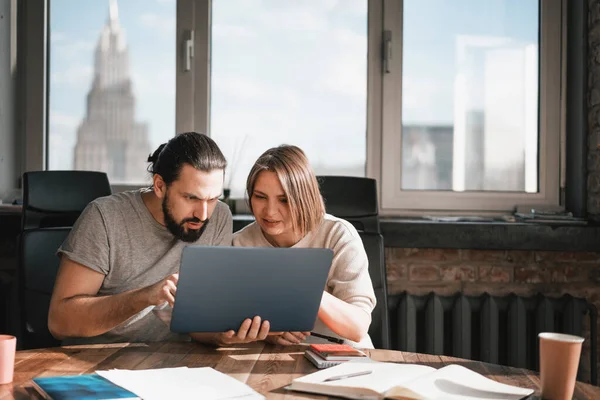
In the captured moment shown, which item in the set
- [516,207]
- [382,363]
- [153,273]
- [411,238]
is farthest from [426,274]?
[382,363]

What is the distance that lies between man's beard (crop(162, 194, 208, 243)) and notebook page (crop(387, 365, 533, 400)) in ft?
2.95

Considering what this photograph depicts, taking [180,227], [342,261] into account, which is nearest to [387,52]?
[342,261]

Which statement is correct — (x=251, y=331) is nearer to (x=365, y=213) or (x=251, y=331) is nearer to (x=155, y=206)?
(x=155, y=206)

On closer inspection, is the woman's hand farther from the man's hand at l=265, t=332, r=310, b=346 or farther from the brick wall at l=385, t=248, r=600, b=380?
the brick wall at l=385, t=248, r=600, b=380

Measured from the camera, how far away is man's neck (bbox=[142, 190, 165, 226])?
79.4 inches

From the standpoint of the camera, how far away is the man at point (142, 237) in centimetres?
183

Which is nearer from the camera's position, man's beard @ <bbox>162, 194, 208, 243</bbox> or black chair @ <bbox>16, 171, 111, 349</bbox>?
man's beard @ <bbox>162, 194, 208, 243</bbox>

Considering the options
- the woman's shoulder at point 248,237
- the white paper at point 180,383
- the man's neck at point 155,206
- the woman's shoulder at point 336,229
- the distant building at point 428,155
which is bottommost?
the white paper at point 180,383

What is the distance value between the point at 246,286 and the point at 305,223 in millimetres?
599

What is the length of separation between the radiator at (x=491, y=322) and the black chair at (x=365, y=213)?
0.51 meters

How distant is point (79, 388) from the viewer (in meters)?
1.18

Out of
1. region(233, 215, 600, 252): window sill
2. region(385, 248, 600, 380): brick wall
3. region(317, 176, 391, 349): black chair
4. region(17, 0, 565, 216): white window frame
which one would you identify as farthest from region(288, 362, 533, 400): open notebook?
region(17, 0, 565, 216): white window frame

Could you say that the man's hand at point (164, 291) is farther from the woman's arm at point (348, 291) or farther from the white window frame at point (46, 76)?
the white window frame at point (46, 76)

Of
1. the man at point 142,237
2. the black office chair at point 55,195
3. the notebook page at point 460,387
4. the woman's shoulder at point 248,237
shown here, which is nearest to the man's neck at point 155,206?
the man at point 142,237
